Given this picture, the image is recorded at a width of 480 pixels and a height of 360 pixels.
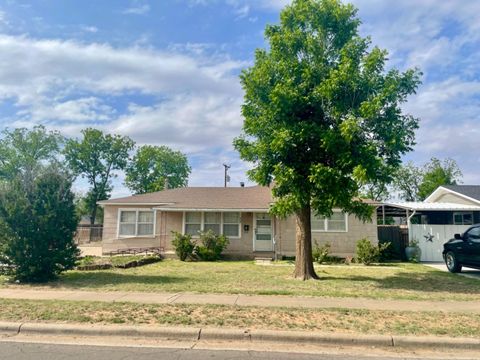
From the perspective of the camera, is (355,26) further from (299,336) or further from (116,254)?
(116,254)

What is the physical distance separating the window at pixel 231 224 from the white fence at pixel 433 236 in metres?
9.02

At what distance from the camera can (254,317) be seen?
22.5ft

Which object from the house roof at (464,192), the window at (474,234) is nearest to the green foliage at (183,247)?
the window at (474,234)

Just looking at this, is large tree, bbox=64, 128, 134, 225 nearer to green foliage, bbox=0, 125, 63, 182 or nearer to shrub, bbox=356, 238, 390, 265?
green foliage, bbox=0, 125, 63, 182

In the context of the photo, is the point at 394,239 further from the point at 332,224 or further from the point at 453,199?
the point at 453,199

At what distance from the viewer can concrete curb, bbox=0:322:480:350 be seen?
5.77 m

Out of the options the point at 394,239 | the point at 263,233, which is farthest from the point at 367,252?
the point at 263,233

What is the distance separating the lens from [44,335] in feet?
20.4

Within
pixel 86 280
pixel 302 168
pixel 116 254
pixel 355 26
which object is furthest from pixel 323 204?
pixel 116 254

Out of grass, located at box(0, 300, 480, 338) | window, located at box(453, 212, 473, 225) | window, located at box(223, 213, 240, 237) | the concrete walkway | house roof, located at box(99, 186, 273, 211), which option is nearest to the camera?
grass, located at box(0, 300, 480, 338)

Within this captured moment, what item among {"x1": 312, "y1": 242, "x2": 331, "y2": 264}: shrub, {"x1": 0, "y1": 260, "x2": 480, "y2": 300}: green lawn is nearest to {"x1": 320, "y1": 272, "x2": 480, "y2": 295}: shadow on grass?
{"x1": 0, "y1": 260, "x2": 480, "y2": 300}: green lawn

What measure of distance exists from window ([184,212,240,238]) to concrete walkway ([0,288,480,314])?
37.2 ft

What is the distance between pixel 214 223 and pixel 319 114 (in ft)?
35.2

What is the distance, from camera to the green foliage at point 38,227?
10.9 meters
